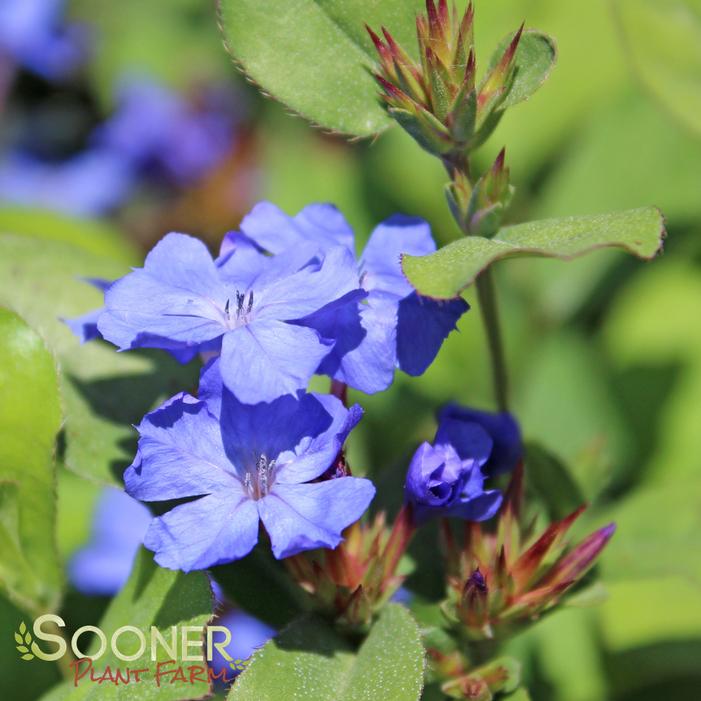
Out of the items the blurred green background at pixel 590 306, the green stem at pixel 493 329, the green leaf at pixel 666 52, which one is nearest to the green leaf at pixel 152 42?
the blurred green background at pixel 590 306

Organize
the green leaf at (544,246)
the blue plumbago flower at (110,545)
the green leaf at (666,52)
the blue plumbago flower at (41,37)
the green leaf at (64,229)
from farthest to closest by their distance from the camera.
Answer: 1. the blue plumbago flower at (41,37)
2. the green leaf at (64,229)
3. the blue plumbago flower at (110,545)
4. the green leaf at (666,52)
5. the green leaf at (544,246)

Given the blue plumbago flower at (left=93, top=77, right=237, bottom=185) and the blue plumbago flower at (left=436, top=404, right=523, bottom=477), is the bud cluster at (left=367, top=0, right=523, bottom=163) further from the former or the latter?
the blue plumbago flower at (left=93, top=77, right=237, bottom=185)

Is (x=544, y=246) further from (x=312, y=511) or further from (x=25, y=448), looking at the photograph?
(x=25, y=448)

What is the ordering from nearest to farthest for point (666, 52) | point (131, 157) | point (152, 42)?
1. point (666, 52)
2. point (131, 157)
3. point (152, 42)

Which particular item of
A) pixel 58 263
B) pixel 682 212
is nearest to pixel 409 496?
pixel 58 263

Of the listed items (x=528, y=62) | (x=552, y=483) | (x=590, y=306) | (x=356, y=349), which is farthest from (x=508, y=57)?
(x=590, y=306)

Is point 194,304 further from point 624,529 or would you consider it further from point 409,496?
point 624,529

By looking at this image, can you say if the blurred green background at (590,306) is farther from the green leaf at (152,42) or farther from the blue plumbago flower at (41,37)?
the blue plumbago flower at (41,37)

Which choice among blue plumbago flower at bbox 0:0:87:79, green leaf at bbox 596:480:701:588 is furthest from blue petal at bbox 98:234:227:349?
blue plumbago flower at bbox 0:0:87:79
